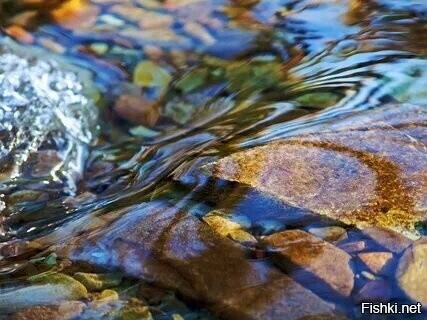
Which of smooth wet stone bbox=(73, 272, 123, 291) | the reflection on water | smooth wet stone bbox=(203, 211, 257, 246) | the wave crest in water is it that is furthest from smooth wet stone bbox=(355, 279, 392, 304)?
the wave crest in water

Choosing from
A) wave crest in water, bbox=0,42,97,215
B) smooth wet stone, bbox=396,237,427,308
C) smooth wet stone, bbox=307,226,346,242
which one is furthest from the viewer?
wave crest in water, bbox=0,42,97,215

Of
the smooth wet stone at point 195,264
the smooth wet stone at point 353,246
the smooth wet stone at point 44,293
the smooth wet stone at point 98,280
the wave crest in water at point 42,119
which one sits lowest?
the wave crest in water at point 42,119

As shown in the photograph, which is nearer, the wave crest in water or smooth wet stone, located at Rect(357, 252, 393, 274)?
smooth wet stone, located at Rect(357, 252, 393, 274)

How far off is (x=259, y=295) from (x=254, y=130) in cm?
107

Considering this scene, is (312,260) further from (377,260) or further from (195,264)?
(195,264)

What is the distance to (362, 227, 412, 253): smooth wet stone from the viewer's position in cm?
157

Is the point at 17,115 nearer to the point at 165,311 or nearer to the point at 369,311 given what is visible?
the point at 165,311

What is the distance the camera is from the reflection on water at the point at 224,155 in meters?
1.58

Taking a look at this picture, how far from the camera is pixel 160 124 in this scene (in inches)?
127

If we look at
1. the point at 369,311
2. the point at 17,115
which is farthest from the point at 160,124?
the point at 369,311

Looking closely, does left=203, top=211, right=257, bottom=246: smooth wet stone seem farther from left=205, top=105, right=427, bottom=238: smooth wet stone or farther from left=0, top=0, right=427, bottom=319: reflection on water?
left=205, top=105, right=427, bottom=238: smooth wet stone

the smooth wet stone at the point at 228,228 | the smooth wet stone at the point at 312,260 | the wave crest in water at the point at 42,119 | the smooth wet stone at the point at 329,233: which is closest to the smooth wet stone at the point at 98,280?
the smooth wet stone at the point at 228,228

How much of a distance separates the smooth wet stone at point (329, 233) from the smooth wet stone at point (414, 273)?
0.16 meters

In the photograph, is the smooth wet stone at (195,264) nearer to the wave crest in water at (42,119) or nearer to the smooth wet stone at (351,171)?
the smooth wet stone at (351,171)
